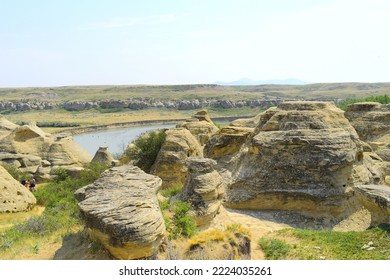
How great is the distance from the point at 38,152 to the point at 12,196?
8.92 meters

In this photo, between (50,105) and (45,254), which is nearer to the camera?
(45,254)

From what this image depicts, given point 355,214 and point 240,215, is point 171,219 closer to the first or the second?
point 240,215

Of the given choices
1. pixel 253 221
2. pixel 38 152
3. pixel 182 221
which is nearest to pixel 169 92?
pixel 38 152

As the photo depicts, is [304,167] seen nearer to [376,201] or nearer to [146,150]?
[376,201]

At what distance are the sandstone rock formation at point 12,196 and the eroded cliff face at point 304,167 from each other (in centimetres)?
786

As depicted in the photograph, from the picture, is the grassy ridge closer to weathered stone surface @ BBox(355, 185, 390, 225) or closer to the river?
the river

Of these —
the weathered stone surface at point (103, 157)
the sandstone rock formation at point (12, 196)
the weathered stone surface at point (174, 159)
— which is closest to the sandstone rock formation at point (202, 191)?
the weathered stone surface at point (174, 159)

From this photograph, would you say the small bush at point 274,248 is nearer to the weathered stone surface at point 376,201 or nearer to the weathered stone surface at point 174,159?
the weathered stone surface at point 376,201

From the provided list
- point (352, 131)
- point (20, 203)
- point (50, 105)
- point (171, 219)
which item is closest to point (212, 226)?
point (171, 219)

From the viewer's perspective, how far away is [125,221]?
24.5ft

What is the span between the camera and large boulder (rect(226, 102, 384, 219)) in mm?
13828

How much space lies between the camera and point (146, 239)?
7473 mm

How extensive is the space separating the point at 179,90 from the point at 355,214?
140 meters

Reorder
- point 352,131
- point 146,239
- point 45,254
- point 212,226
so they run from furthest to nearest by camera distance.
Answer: point 352,131 → point 212,226 → point 45,254 → point 146,239
